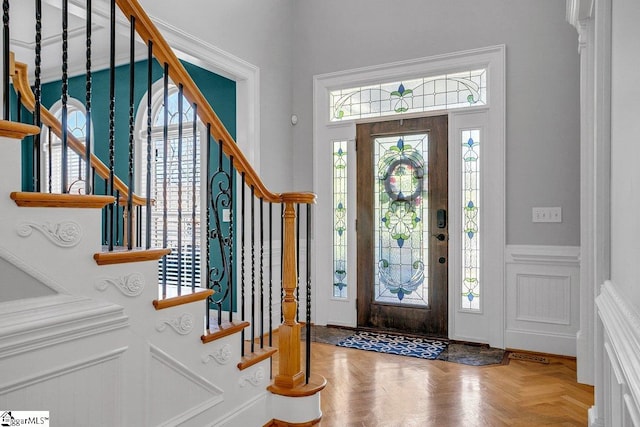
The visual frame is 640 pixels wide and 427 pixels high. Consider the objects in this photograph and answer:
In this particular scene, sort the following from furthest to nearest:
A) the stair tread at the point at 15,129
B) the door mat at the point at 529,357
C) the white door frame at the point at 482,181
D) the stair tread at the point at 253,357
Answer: the white door frame at the point at 482,181, the door mat at the point at 529,357, the stair tread at the point at 253,357, the stair tread at the point at 15,129

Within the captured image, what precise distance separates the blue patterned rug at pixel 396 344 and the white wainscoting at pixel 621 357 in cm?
189

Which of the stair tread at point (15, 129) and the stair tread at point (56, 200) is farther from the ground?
the stair tread at point (15, 129)

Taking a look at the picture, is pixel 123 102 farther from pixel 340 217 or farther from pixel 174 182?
pixel 340 217

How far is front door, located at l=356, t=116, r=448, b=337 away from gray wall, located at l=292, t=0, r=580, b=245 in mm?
620

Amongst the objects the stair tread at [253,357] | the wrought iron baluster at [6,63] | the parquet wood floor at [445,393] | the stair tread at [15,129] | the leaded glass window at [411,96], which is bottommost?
the parquet wood floor at [445,393]

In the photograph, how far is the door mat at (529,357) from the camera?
3.57 m

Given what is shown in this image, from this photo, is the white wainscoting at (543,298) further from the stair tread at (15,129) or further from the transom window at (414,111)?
the stair tread at (15,129)

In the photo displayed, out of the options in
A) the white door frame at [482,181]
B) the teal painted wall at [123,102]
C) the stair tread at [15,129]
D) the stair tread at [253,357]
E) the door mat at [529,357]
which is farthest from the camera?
the teal painted wall at [123,102]

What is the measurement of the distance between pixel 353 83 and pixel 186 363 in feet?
10.7

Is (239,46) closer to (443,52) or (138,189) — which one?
(443,52)

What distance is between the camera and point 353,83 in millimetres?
4484

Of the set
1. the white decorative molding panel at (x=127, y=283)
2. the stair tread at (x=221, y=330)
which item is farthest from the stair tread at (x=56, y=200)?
the stair tread at (x=221, y=330)

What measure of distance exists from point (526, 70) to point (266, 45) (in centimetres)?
235

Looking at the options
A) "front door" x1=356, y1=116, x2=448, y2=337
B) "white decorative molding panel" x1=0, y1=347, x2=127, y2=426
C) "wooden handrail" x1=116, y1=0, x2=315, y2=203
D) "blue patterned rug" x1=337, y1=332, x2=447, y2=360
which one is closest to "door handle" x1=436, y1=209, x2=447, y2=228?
"front door" x1=356, y1=116, x2=448, y2=337
